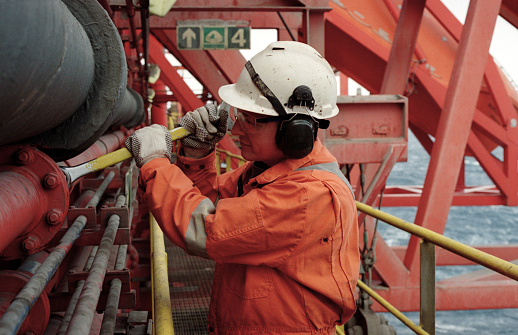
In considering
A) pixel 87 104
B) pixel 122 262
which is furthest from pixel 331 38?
pixel 87 104

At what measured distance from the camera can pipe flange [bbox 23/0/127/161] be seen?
54.7 inches

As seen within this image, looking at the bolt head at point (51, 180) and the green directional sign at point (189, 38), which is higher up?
the green directional sign at point (189, 38)

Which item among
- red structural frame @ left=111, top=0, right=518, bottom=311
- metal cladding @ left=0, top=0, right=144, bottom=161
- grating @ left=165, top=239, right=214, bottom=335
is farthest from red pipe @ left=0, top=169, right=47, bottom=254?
red structural frame @ left=111, top=0, right=518, bottom=311

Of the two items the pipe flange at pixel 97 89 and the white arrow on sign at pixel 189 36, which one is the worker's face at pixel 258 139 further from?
the white arrow on sign at pixel 189 36

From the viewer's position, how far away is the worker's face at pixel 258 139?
1.90 meters

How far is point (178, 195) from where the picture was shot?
176cm

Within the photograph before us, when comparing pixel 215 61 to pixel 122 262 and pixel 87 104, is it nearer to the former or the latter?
pixel 122 262

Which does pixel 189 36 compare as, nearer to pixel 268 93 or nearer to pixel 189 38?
pixel 189 38

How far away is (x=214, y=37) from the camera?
21.0 ft

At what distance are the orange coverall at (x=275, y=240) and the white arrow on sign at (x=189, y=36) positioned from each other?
485 cm

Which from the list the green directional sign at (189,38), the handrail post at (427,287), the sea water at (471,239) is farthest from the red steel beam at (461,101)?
the sea water at (471,239)

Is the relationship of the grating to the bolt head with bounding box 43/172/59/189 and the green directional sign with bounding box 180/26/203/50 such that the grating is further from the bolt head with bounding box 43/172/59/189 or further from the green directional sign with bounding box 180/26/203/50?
the green directional sign with bounding box 180/26/203/50

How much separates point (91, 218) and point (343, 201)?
3.25 feet

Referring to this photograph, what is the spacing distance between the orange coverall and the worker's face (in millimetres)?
90
